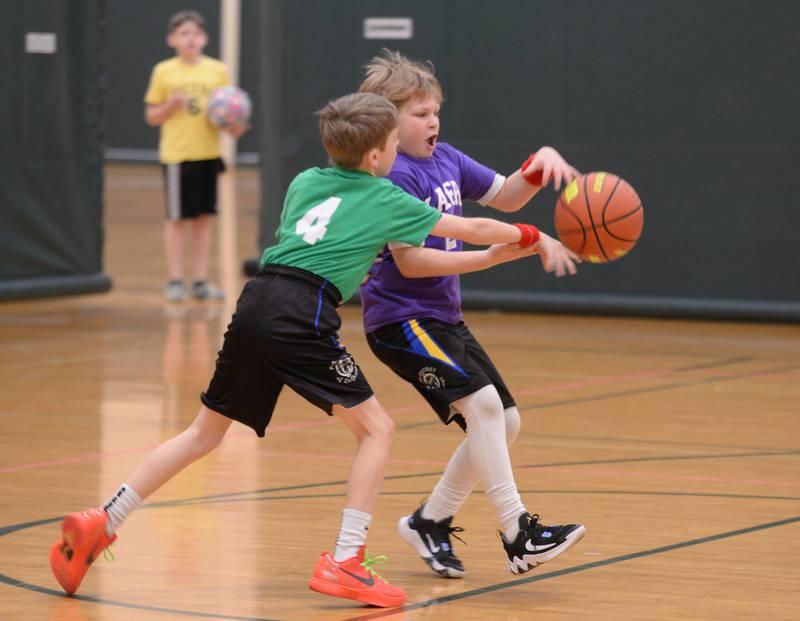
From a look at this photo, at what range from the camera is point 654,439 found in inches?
269

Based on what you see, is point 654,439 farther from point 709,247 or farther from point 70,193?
point 70,193

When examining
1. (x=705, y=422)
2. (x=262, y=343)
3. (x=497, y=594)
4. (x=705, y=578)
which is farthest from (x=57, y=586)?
(x=705, y=422)

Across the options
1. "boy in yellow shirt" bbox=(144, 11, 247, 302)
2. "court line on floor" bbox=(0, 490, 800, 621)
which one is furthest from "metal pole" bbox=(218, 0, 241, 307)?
"court line on floor" bbox=(0, 490, 800, 621)

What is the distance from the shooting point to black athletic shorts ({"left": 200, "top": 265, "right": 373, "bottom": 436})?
14.3ft

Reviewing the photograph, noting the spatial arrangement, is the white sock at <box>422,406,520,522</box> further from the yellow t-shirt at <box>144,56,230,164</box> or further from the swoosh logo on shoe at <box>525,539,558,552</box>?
the yellow t-shirt at <box>144,56,230,164</box>

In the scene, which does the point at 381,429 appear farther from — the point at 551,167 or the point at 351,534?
the point at 551,167

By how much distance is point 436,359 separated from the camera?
460 cm

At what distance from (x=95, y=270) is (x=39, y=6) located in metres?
1.87

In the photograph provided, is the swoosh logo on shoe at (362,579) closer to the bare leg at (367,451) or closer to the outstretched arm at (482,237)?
the bare leg at (367,451)

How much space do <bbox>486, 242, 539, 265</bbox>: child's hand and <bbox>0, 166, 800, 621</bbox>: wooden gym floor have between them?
0.92m

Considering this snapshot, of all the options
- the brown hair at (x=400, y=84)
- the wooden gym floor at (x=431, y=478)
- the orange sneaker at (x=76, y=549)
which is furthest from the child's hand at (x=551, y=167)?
the orange sneaker at (x=76, y=549)

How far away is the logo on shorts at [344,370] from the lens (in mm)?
4367

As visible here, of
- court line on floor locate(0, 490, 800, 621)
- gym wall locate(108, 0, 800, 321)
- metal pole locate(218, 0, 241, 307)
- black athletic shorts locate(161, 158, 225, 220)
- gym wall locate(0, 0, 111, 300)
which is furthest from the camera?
metal pole locate(218, 0, 241, 307)

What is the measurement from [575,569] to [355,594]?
2.50 ft
